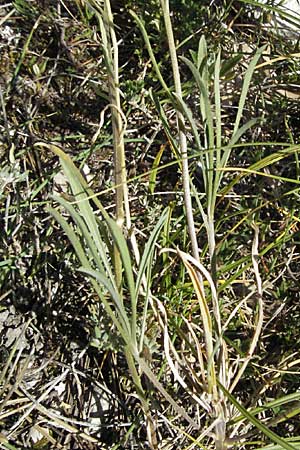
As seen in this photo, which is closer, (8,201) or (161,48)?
(8,201)

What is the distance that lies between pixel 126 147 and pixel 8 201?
30cm

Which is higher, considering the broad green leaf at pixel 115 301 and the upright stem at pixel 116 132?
the upright stem at pixel 116 132

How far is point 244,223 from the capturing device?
1.50 metres

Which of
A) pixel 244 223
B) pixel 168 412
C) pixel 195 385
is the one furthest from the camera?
pixel 244 223

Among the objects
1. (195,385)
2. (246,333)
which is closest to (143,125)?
(246,333)

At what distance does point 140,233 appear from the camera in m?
1.24

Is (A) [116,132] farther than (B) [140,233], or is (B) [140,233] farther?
(B) [140,233]

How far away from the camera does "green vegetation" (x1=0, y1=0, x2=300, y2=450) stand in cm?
134

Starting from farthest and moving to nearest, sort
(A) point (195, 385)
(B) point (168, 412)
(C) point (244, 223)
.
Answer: (C) point (244, 223)
(B) point (168, 412)
(A) point (195, 385)

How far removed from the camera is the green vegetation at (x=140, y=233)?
52.9 inches

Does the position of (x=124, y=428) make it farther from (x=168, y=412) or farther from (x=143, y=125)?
(x=143, y=125)

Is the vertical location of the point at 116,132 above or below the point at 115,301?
above

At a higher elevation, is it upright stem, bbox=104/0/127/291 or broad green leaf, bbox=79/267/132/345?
upright stem, bbox=104/0/127/291

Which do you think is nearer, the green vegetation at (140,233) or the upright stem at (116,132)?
the upright stem at (116,132)
